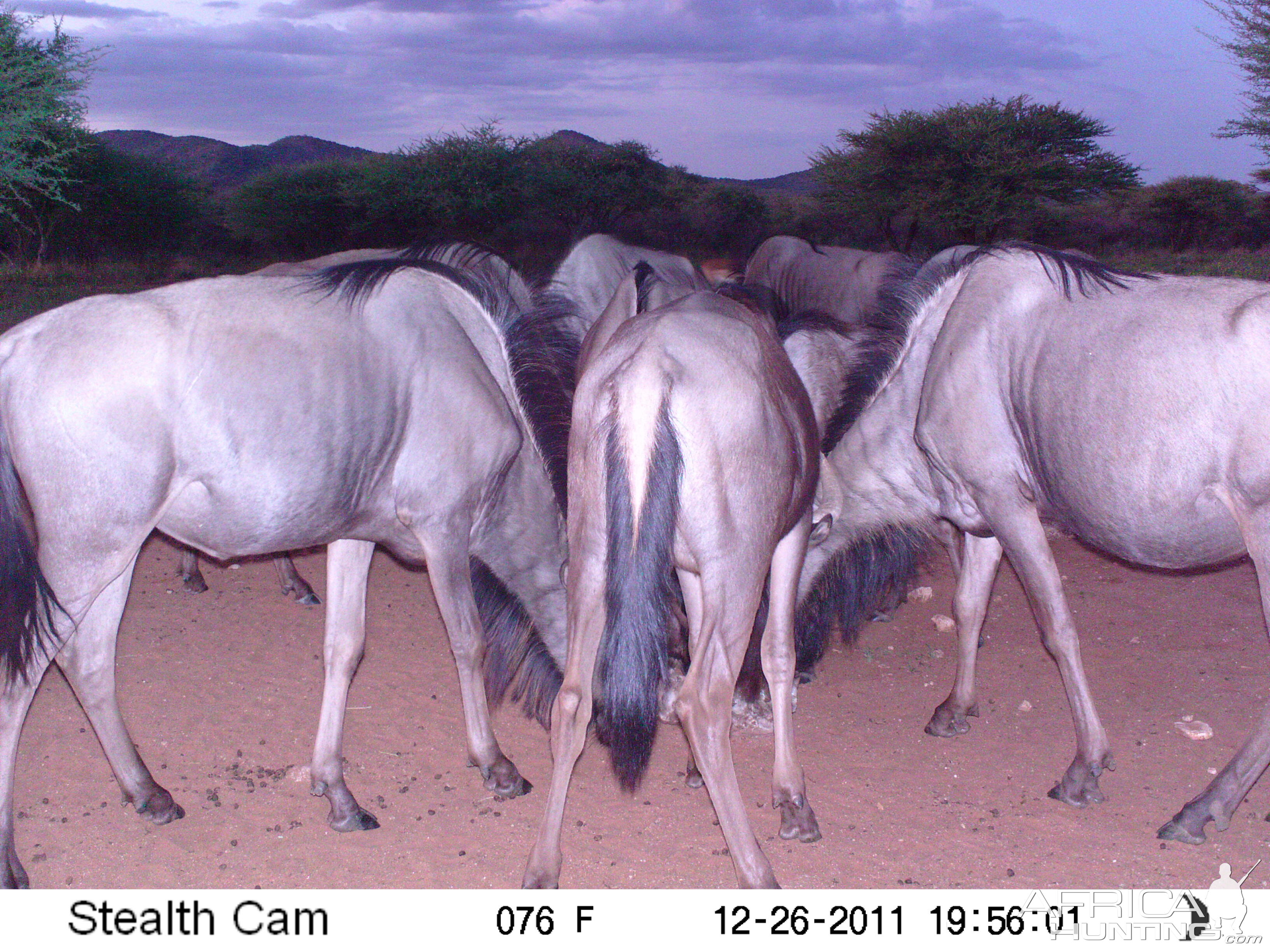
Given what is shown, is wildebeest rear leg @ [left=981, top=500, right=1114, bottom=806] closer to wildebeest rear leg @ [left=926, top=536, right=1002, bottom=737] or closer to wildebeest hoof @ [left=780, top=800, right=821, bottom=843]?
wildebeest rear leg @ [left=926, top=536, right=1002, bottom=737]

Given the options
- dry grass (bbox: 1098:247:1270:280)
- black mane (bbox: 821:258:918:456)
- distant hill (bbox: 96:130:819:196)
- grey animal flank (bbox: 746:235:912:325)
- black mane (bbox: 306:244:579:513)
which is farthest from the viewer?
distant hill (bbox: 96:130:819:196)

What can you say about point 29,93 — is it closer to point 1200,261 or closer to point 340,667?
point 340,667

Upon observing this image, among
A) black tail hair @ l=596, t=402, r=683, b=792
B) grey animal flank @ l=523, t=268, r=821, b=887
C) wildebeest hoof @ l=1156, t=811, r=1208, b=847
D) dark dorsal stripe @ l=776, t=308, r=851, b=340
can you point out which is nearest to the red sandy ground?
wildebeest hoof @ l=1156, t=811, r=1208, b=847

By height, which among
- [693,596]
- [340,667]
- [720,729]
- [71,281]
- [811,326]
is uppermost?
[811,326]

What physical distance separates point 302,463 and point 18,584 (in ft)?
2.67

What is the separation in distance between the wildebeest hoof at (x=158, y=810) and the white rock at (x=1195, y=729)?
3829 mm

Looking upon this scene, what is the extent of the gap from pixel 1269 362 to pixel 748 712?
225cm

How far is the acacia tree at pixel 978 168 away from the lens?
1664 cm

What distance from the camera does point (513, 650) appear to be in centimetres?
378

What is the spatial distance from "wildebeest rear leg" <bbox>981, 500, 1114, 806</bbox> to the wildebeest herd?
0.01 m

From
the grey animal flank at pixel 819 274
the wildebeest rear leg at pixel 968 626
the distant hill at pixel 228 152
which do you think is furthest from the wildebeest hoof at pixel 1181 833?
the distant hill at pixel 228 152

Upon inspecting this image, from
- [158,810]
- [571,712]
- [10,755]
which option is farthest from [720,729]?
[10,755]

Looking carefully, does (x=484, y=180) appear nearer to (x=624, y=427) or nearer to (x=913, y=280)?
(x=913, y=280)

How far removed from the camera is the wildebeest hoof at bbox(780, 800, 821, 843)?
3289mm
